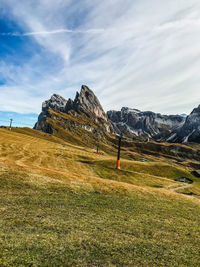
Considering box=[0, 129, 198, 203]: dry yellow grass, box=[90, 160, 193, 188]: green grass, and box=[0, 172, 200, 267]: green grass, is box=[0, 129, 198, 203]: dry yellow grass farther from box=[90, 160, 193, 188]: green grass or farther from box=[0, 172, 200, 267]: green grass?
box=[0, 172, 200, 267]: green grass

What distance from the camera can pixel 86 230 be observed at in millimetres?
16844

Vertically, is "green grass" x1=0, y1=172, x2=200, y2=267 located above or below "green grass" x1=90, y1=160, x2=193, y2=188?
above

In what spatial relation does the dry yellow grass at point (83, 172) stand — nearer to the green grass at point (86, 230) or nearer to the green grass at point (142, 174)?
the green grass at point (142, 174)

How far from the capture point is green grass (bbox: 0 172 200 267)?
40.7 feet

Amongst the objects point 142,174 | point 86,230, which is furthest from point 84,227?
point 142,174

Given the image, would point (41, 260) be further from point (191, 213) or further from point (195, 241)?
point (191, 213)

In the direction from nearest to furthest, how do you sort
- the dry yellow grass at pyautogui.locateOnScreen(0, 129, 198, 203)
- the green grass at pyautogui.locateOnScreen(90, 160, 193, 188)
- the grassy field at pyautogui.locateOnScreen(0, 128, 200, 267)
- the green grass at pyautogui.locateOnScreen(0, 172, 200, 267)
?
the green grass at pyautogui.locateOnScreen(0, 172, 200, 267)
the grassy field at pyautogui.locateOnScreen(0, 128, 200, 267)
the dry yellow grass at pyautogui.locateOnScreen(0, 129, 198, 203)
the green grass at pyautogui.locateOnScreen(90, 160, 193, 188)

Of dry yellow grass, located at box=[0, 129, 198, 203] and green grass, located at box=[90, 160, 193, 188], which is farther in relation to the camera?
green grass, located at box=[90, 160, 193, 188]

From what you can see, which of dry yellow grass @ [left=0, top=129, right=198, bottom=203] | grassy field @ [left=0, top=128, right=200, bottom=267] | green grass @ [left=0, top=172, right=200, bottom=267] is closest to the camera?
green grass @ [left=0, top=172, right=200, bottom=267]

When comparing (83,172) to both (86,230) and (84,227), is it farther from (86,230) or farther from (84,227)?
(86,230)

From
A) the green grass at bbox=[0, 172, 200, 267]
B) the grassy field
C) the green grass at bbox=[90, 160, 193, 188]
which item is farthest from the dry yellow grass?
the green grass at bbox=[0, 172, 200, 267]

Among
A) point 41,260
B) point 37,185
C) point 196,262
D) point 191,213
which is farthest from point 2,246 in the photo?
point 191,213

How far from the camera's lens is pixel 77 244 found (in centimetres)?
1412

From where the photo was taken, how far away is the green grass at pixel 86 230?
12414mm
